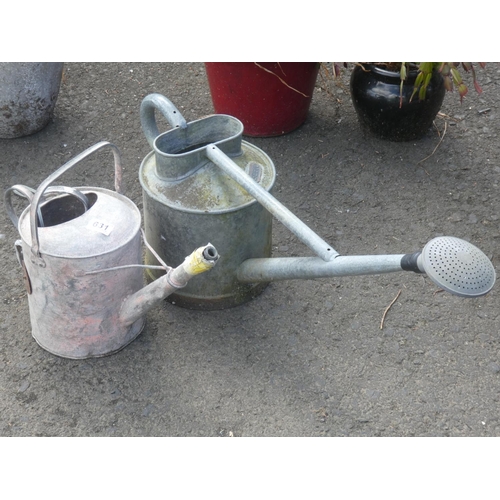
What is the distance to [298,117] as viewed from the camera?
145 inches

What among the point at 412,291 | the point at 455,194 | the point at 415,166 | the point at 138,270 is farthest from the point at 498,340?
the point at 138,270

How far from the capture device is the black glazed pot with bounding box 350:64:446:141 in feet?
11.2

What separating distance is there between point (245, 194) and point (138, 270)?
476 mm

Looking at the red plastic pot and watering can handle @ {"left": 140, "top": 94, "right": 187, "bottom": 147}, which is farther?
the red plastic pot

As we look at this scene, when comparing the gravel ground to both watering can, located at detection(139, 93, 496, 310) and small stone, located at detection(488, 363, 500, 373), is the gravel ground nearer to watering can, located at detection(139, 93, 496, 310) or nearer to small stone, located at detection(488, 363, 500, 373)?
small stone, located at detection(488, 363, 500, 373)

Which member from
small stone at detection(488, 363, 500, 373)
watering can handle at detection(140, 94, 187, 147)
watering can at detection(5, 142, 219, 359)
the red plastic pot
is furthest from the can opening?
small stone at detection(488, 363, 500, 373)

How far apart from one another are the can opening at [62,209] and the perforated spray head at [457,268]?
128cm

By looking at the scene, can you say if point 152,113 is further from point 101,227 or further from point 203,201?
point 101,227

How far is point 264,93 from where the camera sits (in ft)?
11.4

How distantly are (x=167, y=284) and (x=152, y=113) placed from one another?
0.77 meters

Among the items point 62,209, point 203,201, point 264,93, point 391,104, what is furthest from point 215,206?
point 391,104

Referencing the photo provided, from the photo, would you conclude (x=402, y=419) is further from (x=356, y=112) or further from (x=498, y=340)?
(x=356, y=112)

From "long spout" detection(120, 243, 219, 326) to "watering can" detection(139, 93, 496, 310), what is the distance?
25cm

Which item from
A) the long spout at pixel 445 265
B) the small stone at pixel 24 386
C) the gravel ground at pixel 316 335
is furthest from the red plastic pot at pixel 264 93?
the small stone at pixel 24 386
